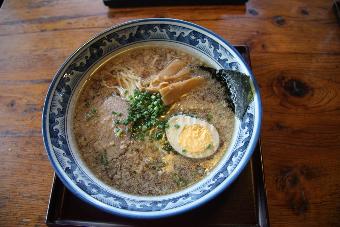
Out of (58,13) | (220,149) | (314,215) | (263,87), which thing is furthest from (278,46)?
(58,13)

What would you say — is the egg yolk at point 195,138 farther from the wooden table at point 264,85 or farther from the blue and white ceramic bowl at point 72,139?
the wooden table at point 264,85

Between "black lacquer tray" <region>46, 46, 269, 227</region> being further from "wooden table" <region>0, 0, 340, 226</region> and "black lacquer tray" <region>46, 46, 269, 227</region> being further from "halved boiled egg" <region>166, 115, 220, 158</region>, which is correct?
"halved boiled egg" <region>166, 115, 220, 158</region>

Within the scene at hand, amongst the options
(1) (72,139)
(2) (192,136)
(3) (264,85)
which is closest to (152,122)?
(2) (192,136)

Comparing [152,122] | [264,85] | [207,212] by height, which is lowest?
[207,212]

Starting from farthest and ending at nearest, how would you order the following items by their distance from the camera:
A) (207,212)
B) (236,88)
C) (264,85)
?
(264,85) → (236,88) → (207,212)

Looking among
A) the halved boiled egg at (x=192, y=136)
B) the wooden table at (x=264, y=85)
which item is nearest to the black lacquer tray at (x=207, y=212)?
the wooden table at (x=264, y=85)

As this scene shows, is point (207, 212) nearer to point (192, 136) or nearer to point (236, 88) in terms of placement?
point (192, 136)

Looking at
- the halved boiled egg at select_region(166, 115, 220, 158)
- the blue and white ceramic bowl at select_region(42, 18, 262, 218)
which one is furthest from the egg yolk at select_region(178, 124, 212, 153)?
→ the blue and white ceramic bowl at select_region(42, 18, 262, 218)
